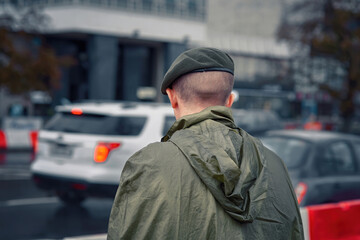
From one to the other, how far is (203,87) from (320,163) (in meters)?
5.01

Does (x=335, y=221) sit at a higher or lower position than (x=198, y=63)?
lower

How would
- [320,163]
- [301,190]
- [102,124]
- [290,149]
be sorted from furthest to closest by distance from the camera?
[102,124] → [290,149] → [320,163] → [301,190]

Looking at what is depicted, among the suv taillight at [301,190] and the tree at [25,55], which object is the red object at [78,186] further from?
the tree at [25,55]

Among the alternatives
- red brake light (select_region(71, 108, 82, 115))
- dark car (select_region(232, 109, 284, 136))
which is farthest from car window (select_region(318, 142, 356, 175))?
dark car (select_region(232, 109, 284, 136))

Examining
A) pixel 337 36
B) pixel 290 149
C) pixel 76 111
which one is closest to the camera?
pixel 290 149

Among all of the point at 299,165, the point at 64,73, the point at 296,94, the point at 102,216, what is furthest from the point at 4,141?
the point at 296,94

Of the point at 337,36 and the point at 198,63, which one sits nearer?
the point at 198,63

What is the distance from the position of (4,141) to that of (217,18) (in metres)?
44.5

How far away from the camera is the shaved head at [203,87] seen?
1.74 meters

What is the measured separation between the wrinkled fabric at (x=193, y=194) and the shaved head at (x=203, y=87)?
0.47 ft

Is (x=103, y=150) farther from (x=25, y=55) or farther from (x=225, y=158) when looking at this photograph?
(x=25, y=55)

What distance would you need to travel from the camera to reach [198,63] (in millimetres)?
1718

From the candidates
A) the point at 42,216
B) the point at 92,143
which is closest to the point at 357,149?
Answer: the point at 92,143

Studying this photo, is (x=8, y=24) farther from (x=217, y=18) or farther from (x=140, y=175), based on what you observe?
(x=217, y=18)
